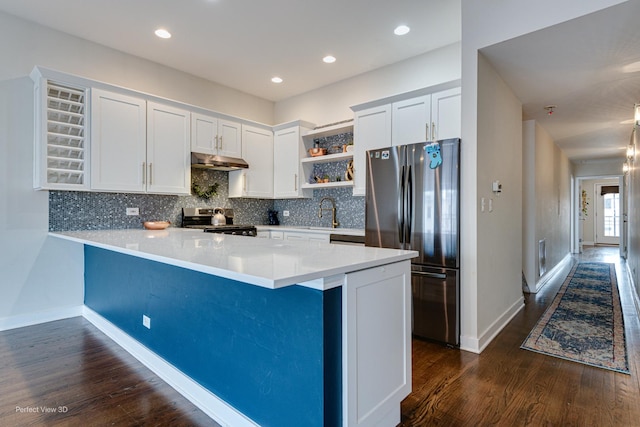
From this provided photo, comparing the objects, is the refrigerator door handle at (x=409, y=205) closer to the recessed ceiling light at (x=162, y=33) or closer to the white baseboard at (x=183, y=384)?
the white baseboard at (x=183, y=384)

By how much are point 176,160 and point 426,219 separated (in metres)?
2.94

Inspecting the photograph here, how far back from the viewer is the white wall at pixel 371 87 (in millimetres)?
3758

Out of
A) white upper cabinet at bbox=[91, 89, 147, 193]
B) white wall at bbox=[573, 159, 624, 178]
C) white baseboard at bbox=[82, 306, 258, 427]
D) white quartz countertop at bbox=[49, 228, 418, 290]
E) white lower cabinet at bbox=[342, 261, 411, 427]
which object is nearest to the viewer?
white quartz countertop at bbox=[49, 228, 418, 290]

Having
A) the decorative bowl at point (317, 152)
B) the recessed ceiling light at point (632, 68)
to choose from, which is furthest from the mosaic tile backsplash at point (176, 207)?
the recessed ceiling light at point (632, 68)

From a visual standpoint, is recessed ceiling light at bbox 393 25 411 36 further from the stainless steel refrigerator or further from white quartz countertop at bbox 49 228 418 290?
white quartz countertop at bbox 49 228 418 290

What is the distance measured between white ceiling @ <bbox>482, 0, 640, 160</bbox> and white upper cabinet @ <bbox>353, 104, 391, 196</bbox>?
3.87ft

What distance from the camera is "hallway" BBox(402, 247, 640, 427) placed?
1.86 m

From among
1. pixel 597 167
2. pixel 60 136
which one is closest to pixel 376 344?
pixel 60 136

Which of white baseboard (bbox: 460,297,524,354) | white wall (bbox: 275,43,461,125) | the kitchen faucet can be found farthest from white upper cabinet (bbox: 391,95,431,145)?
white baseboard (bbox: 460,297,524,354)

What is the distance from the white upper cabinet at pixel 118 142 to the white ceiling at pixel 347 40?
0.71 meters

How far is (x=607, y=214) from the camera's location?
35.9ft

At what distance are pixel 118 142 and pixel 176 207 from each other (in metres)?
1.09

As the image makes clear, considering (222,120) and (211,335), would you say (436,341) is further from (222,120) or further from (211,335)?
(222,120)

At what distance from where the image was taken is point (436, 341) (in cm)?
291
